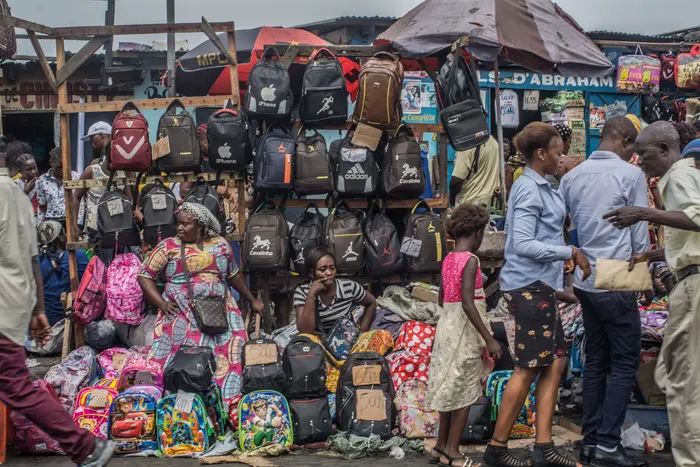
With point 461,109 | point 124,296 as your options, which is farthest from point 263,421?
point 461,109

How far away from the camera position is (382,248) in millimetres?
7871

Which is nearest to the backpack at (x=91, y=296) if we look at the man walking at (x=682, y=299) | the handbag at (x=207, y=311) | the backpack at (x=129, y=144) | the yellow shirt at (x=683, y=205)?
the backpack at (x=129, y=144)

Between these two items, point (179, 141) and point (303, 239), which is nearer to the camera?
point (179, 141)

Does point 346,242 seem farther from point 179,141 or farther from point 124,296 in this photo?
point 124,296

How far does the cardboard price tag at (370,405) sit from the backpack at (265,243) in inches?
63.0

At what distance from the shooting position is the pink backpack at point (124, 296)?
25.4 ft

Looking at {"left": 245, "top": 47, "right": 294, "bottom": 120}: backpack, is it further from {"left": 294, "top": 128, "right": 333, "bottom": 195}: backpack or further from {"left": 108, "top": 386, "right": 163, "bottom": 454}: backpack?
{"left": 108, "top": 386, "right": 163, "bottom": 454}: backpack

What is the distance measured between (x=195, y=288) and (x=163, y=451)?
55.2 inches

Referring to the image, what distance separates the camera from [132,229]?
7801mm

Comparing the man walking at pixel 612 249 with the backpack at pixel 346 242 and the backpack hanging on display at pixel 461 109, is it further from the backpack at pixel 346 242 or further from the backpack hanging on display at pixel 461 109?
the backpack at pixel 346 242

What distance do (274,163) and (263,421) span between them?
2268 mm

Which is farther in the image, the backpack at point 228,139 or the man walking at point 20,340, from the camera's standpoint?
the backpack at point 228,139

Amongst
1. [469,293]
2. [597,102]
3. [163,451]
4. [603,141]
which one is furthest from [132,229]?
[597,102]

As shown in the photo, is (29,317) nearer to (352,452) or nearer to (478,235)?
(352,452)
